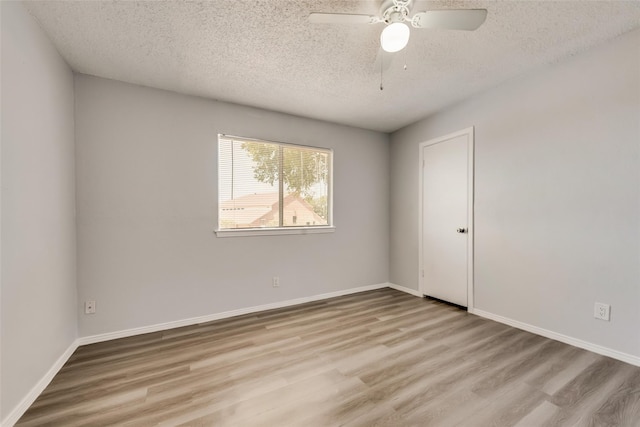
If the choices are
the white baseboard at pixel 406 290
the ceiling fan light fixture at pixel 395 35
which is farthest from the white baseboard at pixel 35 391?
the white baseboard at pixel 406 290

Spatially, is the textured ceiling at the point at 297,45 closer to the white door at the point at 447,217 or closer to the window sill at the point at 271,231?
the white door at the point at 447,217

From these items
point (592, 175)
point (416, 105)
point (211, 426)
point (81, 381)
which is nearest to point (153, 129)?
point (81, 381)

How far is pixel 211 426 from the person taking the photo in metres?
1.46

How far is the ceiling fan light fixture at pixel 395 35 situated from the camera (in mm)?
1524

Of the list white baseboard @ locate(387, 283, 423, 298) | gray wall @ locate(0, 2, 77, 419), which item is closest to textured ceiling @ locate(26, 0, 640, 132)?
gray wall @ locate(0, 2, 77, 419)

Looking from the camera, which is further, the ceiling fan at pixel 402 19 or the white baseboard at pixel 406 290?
the white baseboard at pixel 406 290

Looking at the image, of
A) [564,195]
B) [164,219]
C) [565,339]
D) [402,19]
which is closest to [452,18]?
[402,19]

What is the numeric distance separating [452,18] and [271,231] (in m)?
2.60

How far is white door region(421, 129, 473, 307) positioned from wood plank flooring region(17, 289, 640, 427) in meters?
0.69

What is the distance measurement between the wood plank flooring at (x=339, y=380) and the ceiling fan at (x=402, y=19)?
7.28ft

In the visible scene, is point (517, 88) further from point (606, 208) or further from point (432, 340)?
point (432, 340)

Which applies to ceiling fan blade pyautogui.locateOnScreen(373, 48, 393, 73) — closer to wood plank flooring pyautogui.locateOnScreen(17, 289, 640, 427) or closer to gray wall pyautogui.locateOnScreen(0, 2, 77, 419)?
gray wall pyautogui.locateOnScreen(0, 2, 77, 419)

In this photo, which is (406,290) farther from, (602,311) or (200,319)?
(200,319)

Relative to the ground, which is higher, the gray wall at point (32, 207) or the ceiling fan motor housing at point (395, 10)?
the ceiling fan motor housing at point (395, 10)
